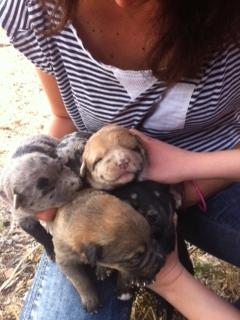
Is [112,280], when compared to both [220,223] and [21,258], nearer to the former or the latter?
[220,223]

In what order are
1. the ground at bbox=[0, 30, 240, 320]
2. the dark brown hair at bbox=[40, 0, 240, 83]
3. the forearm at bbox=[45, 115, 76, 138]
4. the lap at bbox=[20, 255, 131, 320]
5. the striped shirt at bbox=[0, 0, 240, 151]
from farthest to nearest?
the ground at bbox=[0, 30, 240, 320] → the forearm at bbox=[45, 115, 76, 138] → the lap at bbox=[20, 255, 131, 320] → the striped shirt at bbox=[0, 0, 240, 151] → the dark brown hair at bbox=[40, 0, 240, 83]

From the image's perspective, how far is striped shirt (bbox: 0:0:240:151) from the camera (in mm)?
1962

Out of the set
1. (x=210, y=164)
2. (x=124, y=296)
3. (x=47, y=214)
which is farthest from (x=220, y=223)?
(x=47, y=214)

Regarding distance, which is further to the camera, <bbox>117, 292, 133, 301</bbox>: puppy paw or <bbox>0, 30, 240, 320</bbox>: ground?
<bbox>0, 30, 240, 320</bbox>: ground

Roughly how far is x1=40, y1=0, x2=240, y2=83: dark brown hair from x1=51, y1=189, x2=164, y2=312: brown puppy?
458 mm

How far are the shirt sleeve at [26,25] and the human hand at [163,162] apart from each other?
1.36ft

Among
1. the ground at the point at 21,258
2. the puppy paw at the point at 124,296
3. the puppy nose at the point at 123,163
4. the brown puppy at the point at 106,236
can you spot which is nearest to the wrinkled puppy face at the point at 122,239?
the brown puppy at the point at 106,236

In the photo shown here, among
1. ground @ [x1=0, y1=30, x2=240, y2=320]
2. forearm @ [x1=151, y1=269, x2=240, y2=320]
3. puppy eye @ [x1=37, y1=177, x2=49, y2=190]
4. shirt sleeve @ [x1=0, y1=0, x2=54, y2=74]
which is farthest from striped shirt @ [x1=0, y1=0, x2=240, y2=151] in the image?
ground @ [x1=0, y1=30, x2=240, y2=320]

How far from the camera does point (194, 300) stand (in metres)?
2.06

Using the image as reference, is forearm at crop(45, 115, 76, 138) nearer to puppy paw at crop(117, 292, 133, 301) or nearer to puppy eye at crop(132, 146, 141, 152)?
puppy eye at crop(132, 146, 141, 152)

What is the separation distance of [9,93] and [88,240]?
292cm

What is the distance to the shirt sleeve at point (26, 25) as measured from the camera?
1.95 meters

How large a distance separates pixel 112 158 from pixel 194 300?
597 millimetres

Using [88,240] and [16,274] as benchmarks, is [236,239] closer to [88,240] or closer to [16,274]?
[88,240]
